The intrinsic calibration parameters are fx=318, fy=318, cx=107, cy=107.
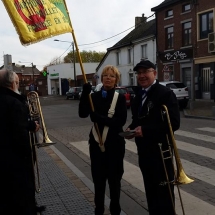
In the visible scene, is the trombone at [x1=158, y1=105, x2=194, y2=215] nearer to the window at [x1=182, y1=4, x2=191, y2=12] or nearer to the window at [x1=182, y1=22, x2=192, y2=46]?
the window at [x1=182, y1=22, x2=192, y2=46]

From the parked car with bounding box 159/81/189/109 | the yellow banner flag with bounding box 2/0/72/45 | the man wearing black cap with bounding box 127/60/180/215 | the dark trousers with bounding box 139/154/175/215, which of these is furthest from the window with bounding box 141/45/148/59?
the dark trousers with bounding box 139/154/175/215

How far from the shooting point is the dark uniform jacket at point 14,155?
3.13m

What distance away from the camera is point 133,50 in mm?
34125

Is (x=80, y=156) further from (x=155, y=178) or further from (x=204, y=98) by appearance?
(x=204, y=98)

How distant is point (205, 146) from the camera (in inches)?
339

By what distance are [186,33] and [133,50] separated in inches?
353

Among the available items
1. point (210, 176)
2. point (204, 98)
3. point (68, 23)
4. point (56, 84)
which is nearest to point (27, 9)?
point (68, 23)

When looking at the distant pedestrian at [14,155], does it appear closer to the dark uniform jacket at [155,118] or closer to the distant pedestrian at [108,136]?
the distant pedestrian at [108,136]

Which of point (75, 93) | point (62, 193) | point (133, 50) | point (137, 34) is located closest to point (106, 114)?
point (62, 193)

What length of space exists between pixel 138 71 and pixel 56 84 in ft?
193

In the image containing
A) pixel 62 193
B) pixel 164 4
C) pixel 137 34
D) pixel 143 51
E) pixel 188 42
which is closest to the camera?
pixel 62 193

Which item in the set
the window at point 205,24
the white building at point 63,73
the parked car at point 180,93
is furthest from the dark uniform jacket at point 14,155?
→ the white building at point 63,73

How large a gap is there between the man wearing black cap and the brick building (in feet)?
58.2

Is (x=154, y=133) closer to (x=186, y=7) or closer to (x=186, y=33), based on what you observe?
(x=186, y=33)
